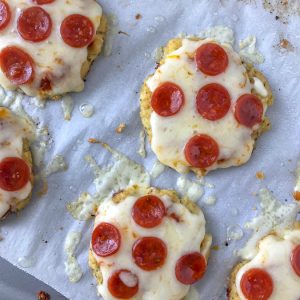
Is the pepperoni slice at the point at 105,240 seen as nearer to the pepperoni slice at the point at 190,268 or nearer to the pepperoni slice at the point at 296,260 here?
the pepperoni slice at the point at 190,268

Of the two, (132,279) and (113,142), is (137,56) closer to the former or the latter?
(113,142)

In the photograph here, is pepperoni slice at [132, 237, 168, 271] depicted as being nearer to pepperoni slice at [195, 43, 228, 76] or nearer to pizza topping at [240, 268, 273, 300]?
pizza topping at [240, 268, 273, 300]

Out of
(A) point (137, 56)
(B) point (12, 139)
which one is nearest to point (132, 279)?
(B) point (12, 139)

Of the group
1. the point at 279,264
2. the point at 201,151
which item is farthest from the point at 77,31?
the point at 279,264

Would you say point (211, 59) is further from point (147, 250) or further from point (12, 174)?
point (12, 174)

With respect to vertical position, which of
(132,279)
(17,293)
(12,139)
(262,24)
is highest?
(262,24)

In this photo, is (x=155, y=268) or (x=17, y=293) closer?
(x=155, y=268)

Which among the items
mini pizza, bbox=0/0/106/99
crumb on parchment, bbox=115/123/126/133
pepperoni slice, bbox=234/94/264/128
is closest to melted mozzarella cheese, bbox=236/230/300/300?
pepperoni slice, bbox=234/94/264/128
